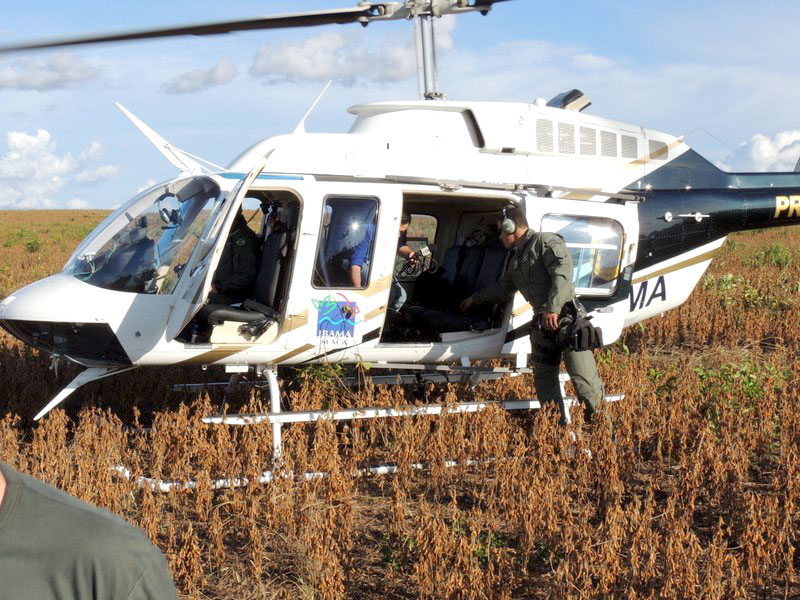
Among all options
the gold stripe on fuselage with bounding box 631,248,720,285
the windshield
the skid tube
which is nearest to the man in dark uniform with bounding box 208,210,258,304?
the windshield

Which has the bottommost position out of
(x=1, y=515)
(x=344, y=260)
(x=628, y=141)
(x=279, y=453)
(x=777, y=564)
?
(x=777, y=564)

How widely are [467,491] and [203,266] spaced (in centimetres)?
235

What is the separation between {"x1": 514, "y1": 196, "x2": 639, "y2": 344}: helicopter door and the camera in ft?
23.5

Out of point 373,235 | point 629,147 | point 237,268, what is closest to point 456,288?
point 373,235

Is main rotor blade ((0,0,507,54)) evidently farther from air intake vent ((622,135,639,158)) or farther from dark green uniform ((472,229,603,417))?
air intake vent ((622,135,639,158))

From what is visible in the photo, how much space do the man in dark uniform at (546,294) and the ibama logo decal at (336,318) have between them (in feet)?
4.51

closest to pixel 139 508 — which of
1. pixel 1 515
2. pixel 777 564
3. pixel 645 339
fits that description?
pixel 777 564

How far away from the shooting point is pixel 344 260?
6.46 metres

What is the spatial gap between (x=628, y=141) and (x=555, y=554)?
4.60 metres

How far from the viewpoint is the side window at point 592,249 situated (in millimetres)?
7188

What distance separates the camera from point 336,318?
6.43 metres

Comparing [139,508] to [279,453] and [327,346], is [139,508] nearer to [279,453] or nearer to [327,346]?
[279,453]

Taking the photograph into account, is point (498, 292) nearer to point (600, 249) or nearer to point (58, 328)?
point (600, 249)

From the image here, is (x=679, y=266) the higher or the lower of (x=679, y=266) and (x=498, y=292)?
the higher
